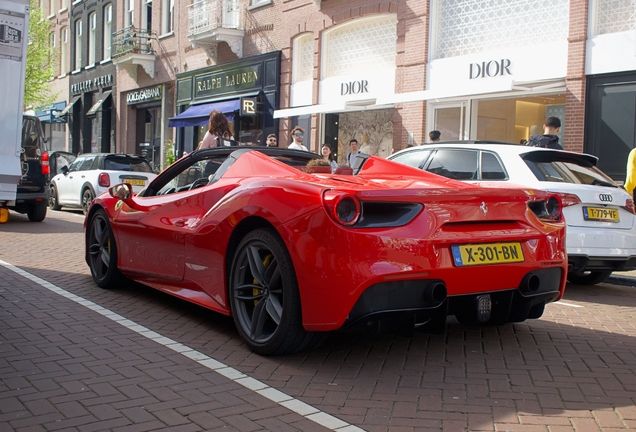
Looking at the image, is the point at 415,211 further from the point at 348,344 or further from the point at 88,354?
the point at 88,354

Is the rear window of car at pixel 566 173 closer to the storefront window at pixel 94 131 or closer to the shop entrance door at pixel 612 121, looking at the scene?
the shop entrance door at pixel 612 121

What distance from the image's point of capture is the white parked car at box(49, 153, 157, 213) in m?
15.3

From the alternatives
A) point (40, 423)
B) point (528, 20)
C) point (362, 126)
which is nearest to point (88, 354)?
point (40, 423)

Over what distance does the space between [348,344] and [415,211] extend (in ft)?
3.99

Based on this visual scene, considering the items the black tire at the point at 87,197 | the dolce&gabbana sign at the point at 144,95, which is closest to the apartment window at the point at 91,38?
the dolce&gabbana sign at the point at 144,95

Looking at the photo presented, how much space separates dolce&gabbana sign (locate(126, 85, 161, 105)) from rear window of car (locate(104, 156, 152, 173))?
13.6 meters

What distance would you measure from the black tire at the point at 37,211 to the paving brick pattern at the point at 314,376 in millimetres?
8322

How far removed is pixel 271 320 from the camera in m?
4.41

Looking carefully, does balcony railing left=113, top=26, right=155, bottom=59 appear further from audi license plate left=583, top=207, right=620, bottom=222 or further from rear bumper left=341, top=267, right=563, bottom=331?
rear bumper left=341, top=267, right=563, bottom=331

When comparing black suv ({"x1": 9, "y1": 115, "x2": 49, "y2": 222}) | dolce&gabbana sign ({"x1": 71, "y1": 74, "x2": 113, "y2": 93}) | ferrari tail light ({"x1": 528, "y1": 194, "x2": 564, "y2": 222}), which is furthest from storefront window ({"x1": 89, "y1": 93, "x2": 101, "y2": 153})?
ferrari tail light ({"x1": 528, "y1": 194, "x2": 564, "y2": 222})

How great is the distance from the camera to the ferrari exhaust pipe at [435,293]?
12.7 ft

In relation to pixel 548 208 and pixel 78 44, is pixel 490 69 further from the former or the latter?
pixel 78 44

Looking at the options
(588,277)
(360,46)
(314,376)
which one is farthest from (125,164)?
(314,376)

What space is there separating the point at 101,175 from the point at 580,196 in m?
11.1
